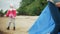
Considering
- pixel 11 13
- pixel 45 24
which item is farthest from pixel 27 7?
pixel 45 24

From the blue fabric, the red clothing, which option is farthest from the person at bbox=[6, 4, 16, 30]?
the blue fabric

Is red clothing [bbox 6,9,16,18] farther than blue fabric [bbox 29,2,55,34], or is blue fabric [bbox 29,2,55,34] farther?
red clothing [bbox 6,9,16,18]

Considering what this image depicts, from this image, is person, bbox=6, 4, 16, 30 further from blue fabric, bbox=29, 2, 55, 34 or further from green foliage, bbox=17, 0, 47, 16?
blue fabric, bbox=29, 2, 55, 34

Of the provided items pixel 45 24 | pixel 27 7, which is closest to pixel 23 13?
pixel 27 7

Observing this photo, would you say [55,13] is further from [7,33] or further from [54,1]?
[7,33]

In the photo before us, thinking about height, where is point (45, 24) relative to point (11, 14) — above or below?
below

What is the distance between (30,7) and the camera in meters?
2.25

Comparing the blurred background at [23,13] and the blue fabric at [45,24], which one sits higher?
the blurred background at [23,13]

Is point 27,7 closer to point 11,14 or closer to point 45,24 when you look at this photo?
point 11,14

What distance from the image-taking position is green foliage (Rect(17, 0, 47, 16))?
225cm

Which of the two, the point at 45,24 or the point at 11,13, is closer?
the point at 45,24

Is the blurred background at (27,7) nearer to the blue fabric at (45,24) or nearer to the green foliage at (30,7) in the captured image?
the green foliage at (30,7)

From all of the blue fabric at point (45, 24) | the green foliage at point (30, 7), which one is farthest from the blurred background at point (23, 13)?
the blue fabric at point (45, 24)

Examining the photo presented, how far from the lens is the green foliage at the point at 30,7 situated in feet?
7.37
